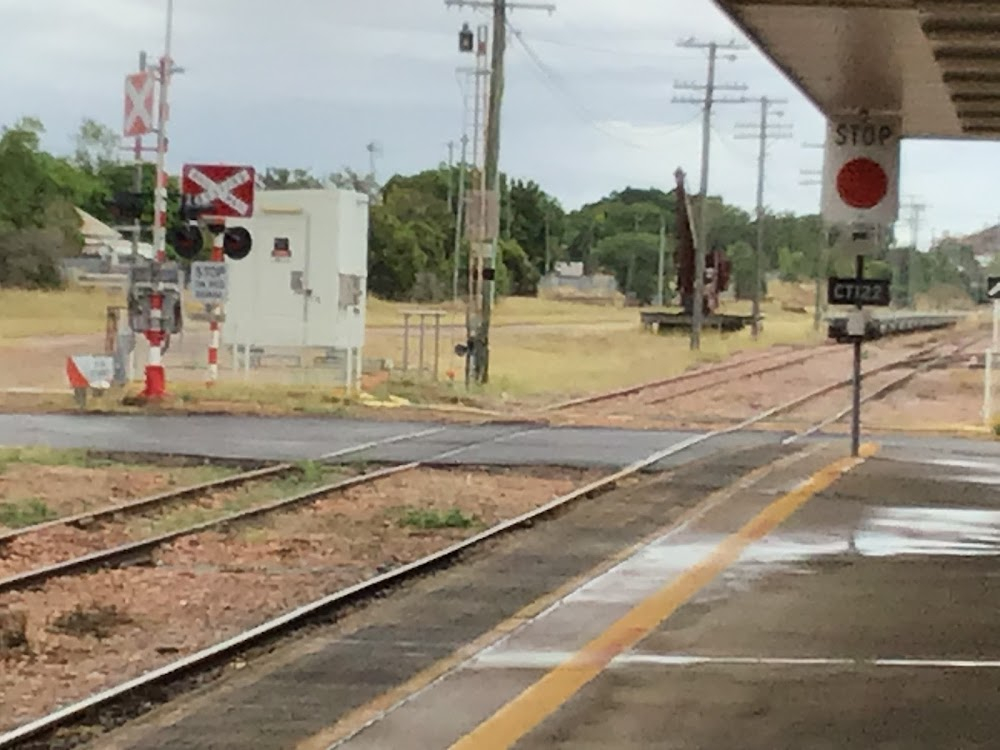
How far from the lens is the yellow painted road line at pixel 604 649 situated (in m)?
7.34

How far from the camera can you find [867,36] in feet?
42.7

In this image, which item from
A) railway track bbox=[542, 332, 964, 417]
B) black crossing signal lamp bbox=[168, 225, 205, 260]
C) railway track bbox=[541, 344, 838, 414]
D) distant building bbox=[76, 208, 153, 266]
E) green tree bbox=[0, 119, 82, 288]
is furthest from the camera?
distant building bbox=[76, 208, 153, 266]

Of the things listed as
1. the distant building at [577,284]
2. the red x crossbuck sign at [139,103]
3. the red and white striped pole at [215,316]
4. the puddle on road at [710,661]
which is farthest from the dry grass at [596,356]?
the distant building at [577,284]

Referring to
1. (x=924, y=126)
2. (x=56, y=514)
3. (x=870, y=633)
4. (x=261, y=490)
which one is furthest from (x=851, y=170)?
(x=870, y=633)

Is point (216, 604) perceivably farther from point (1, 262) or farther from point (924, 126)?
point (1, 262)

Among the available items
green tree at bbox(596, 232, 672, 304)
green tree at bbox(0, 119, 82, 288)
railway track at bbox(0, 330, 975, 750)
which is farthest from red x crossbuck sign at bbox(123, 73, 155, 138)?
green tree at bbox(596, 232, 672, 304)

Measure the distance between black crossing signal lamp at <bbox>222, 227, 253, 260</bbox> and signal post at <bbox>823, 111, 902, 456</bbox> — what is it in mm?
12901

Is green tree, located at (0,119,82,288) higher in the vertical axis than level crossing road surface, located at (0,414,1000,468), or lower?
higher

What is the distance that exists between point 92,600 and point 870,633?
4.83 metres

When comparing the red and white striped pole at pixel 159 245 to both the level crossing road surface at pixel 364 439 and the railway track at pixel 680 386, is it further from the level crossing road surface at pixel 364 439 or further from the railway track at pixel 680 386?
the railway track at pixel 680 386

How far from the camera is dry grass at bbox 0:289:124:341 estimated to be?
191 ft

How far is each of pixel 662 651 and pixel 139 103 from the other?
2068 centimetres

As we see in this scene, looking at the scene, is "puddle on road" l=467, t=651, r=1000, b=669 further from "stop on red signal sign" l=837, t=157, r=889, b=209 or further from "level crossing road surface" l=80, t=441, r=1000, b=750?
"stop on red signal sign" l=837, t=157, r=889, b=209

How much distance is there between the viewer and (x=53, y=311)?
6981cm
